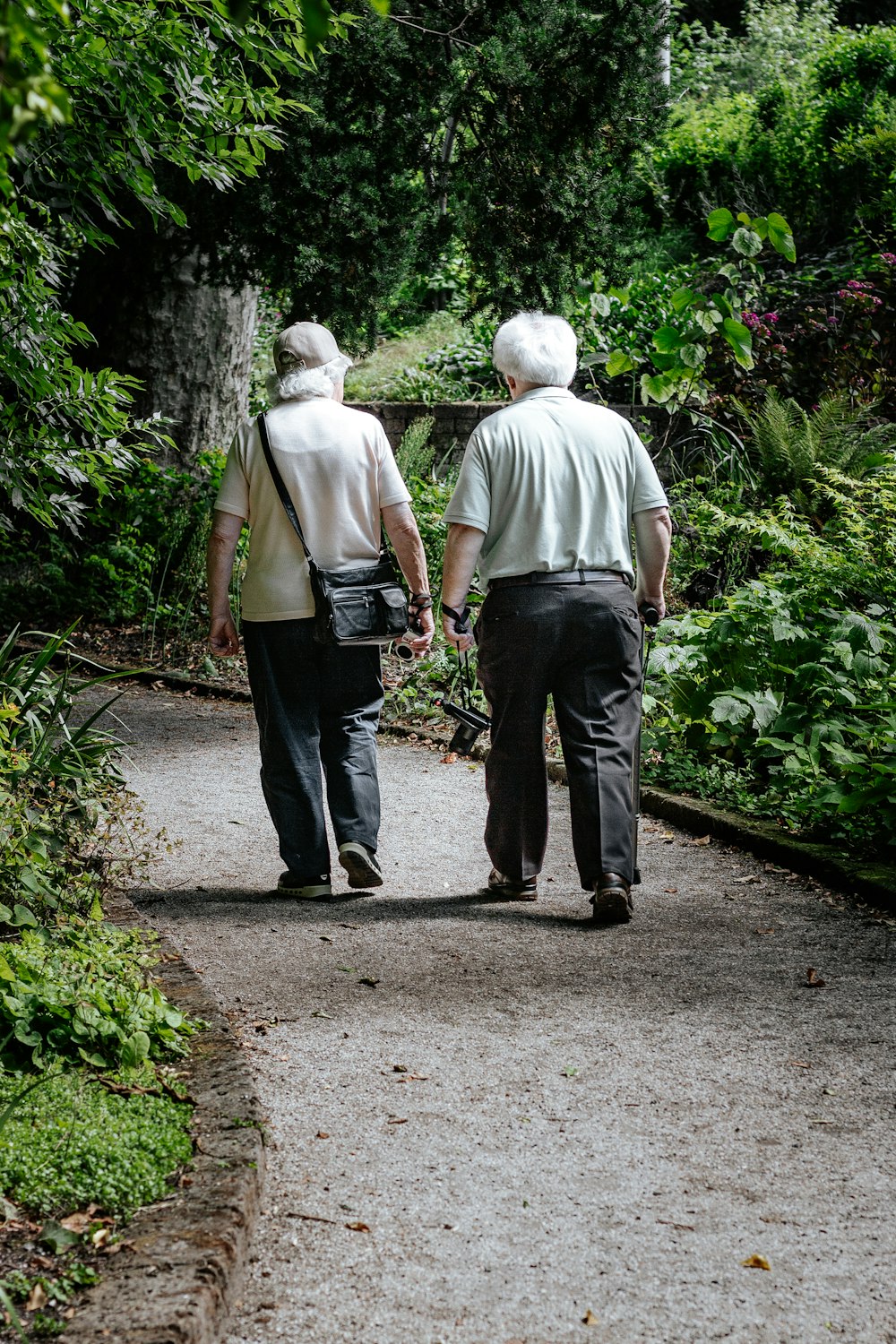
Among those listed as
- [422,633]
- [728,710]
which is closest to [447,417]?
[728,710]

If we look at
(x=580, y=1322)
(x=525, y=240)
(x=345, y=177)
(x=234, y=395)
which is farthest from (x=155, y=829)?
(x=234, y=395)

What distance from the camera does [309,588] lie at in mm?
4844

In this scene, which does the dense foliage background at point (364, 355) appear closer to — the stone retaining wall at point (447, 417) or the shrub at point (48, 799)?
the shrub at point (48, 799)

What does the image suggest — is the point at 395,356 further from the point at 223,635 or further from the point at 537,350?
the point at 537,350

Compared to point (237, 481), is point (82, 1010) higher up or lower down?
lower down

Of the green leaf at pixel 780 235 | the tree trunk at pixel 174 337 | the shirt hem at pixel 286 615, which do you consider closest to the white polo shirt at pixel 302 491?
the shirt hem at pixel 286 615

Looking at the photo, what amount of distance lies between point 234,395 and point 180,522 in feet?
5.42

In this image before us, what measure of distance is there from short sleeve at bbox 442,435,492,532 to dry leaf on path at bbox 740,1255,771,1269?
8.42ft

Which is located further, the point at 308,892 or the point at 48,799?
the point at 308,892

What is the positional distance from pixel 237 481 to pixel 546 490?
1.11 meters

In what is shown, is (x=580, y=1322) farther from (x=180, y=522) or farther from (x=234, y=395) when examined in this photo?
(x=234, y=395)

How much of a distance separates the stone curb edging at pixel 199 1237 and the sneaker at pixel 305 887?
164 centimetres

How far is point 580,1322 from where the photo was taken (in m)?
2.43

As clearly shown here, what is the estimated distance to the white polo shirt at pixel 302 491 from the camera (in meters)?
4.84
